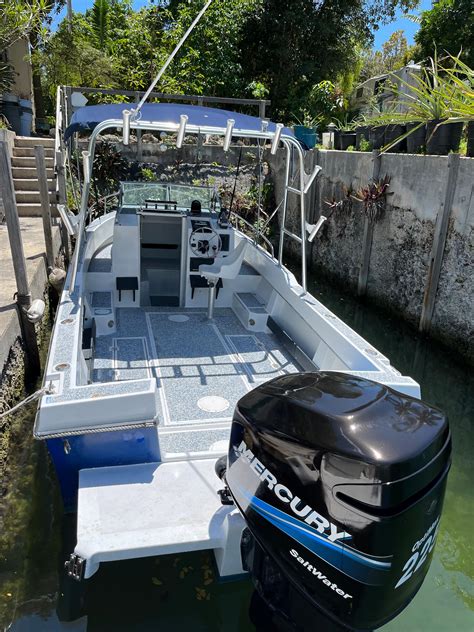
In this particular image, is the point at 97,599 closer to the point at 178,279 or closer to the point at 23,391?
the point at 23,391

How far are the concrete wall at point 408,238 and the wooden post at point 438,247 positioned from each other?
6 centimetres

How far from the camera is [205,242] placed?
4.96 metres

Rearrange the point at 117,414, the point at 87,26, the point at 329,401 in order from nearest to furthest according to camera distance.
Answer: the point at 329,401, the point at 117,414, the point at 87,26

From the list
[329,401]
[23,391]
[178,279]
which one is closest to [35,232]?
[178,279]

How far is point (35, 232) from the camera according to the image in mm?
7062

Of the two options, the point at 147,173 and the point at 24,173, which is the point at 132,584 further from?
the point at 147,173

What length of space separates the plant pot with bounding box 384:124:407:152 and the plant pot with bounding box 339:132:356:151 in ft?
4.41

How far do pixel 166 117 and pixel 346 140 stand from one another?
18.3 ft

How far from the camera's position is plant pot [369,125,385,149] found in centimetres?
734

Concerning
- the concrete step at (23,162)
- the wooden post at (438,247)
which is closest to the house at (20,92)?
the concrete step at (23,162)

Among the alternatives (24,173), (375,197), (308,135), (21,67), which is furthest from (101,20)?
(375,197)

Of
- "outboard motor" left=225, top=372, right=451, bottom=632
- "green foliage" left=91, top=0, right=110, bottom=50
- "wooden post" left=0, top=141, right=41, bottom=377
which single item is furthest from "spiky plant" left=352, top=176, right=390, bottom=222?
"green foliage" left=91, top=0, right=110, bottom=50

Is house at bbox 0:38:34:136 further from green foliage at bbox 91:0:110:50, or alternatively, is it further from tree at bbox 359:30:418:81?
tree at bbox 359:30:418:81

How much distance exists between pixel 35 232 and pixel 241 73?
8.40m
